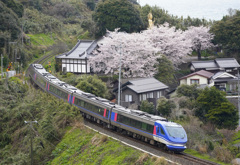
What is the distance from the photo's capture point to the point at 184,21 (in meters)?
64.8

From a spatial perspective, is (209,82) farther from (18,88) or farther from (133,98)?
(18,88)

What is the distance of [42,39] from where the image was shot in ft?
196

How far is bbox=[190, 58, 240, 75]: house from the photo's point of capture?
45875 millimetres

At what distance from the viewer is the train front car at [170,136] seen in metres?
18.2

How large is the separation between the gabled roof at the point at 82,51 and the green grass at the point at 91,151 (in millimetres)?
19745

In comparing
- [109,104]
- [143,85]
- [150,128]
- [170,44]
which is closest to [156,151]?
[150,128]

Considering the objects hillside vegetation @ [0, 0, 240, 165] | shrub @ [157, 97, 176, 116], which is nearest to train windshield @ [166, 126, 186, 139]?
hillside vegetation @ [0, 0, 240, 165]

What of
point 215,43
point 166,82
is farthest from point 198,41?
point 166,82

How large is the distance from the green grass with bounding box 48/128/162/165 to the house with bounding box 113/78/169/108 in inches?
413

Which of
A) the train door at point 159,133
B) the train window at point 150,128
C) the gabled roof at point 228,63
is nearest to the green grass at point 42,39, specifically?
the gabled roof at point 228,63

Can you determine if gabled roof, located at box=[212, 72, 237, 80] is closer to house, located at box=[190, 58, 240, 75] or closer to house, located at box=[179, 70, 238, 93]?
house, located at box=[179, 70, 238, 93]

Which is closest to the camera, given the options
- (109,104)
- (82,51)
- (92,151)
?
(92,151)

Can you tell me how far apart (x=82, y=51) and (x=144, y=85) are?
12149 mm

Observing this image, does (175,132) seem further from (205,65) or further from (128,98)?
(205,65)
